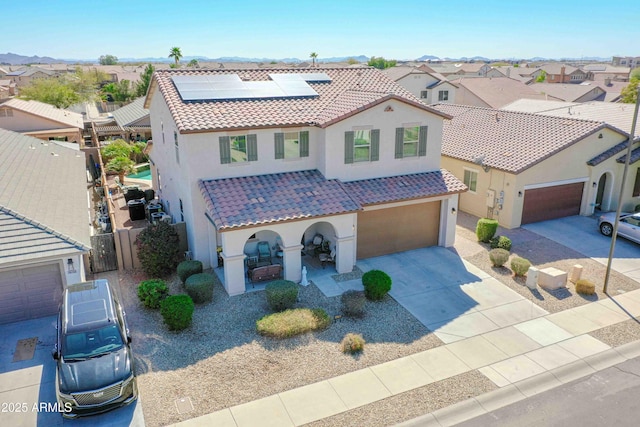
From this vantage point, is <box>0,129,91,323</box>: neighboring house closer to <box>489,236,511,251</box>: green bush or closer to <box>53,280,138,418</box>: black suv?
<box>53,280,138,418</box>: black suv

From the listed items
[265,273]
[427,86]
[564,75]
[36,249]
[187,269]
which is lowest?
[265,273]

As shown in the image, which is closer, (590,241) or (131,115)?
(590,241)

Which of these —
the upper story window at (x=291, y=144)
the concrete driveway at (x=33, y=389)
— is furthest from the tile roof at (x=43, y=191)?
the upper story window at (x=291, y=144)

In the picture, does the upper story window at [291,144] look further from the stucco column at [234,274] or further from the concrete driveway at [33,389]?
the concrete driveway at [33,389]

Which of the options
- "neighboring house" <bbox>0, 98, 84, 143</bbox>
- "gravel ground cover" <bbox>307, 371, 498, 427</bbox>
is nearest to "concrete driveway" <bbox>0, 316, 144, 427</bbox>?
"gravel ground cover" <bbox>307, 371, 498, 427</bbox>

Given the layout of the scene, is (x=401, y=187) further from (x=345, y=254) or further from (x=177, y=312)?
(x=177, y=312)

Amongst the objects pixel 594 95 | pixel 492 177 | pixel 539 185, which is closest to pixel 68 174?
pixel 492 177

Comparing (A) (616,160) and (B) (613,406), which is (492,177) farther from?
(B) (613,406)

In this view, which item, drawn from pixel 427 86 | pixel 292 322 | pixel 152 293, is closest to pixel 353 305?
pixel 292 322
